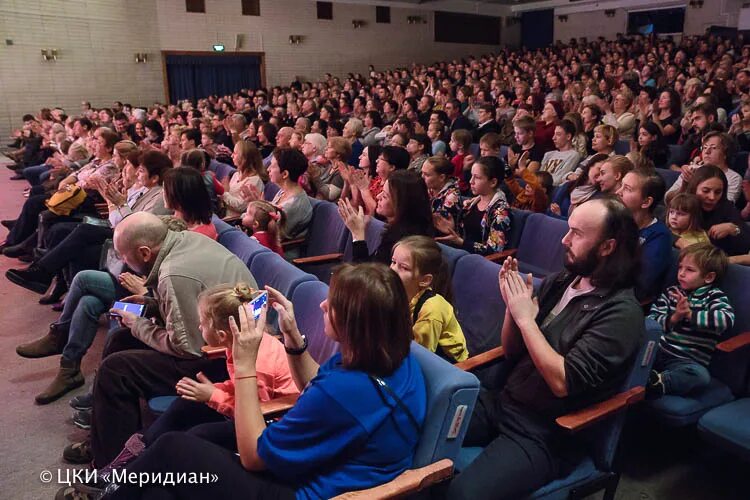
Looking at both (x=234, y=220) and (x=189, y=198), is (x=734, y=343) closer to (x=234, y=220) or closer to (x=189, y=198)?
(x=189, y=198)

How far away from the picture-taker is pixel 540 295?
6.99 feet

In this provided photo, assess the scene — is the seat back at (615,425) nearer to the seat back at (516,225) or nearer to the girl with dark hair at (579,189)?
the seat back at (516,225)

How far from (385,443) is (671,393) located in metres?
1.34

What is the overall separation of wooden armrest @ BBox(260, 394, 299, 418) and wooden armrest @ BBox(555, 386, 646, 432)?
2.68 ft

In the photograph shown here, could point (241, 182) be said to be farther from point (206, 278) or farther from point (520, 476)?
point (520, 476)

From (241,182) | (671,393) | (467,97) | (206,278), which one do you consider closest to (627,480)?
(671,393)

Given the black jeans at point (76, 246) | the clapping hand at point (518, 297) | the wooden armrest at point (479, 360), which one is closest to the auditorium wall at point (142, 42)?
the black jeans at point (76, 246)

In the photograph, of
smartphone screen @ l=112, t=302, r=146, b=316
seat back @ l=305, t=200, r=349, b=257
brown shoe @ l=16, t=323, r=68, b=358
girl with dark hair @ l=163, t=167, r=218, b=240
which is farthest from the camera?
seat back @ l=305, t=200, r=349, b=257

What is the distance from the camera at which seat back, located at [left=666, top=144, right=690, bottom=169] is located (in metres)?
5.24

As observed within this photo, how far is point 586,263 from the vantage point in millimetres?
1880

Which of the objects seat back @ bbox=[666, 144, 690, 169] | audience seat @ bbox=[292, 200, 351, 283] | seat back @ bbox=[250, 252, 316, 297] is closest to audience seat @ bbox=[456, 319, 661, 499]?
seat back @ bbox=[250, 252, 316, 297]

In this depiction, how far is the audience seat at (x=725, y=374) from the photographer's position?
2152mm

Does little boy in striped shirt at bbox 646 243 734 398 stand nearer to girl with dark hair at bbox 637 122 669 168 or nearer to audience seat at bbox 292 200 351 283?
audience seat at bbox 292 200 351 283

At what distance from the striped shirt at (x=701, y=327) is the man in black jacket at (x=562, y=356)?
0.65 meters
